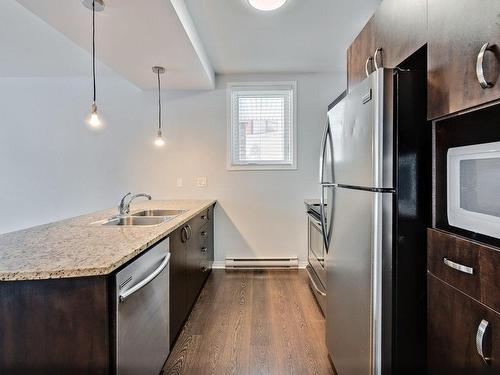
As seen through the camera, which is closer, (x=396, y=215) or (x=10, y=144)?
(x=396, y=215)

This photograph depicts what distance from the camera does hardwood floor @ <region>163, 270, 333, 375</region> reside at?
1715 mm

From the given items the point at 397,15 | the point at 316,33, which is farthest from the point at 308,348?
the point at 316,33

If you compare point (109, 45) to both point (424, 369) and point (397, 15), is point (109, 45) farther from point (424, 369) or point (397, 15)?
point (424, 369)

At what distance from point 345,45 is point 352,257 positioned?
234 centimetres

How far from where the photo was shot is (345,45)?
9.04 feet

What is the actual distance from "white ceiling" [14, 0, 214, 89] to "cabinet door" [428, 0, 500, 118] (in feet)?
4.84

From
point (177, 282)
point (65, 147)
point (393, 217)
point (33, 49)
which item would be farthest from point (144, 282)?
point (65, 147)

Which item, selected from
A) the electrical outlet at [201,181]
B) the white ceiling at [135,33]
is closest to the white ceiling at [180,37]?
the white ceiling at [135,33]

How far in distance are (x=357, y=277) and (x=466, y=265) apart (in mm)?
482

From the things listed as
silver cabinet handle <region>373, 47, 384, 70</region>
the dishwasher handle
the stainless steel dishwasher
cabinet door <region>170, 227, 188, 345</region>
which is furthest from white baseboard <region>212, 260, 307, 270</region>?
silver cabinet handle <region>373, 47, 384, 70</region>

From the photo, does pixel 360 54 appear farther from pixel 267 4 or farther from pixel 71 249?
pixel 71 249

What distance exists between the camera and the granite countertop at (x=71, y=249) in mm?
936

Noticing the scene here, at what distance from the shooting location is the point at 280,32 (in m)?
2.47

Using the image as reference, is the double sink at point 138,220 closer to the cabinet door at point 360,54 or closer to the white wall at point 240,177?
the white wall at point 240,177
